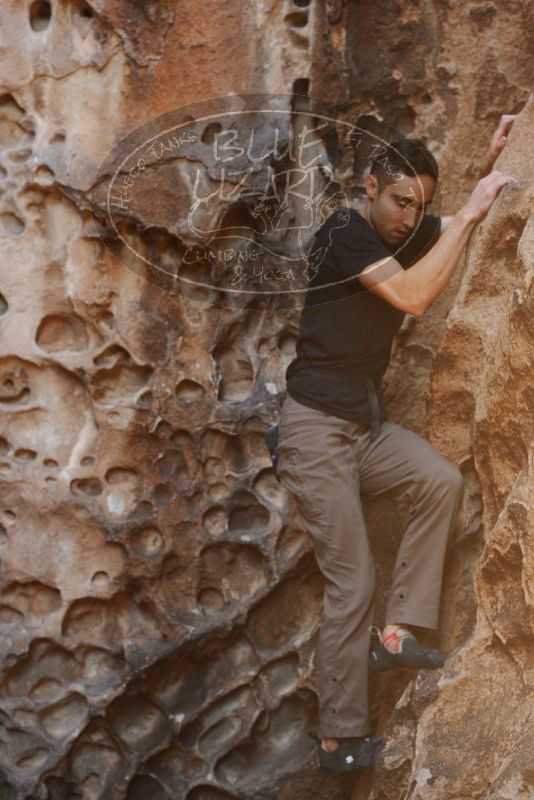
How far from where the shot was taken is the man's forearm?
3.03 m

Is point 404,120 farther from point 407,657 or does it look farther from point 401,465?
point 407,657

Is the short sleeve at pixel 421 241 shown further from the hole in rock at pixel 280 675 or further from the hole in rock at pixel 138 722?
the hole in rock at pixel 138 722

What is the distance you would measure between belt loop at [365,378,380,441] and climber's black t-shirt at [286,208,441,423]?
0.01m

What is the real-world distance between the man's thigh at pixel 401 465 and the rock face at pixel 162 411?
0.98ft

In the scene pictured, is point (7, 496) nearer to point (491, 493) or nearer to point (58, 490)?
point (58, 490)

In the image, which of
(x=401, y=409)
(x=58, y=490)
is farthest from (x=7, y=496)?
(x=401, y=409)

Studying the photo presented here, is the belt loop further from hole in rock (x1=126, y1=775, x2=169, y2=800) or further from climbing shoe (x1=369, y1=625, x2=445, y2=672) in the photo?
hole in rock (x1=126, y1=775, x2=169, y2=800)

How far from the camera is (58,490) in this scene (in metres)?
3.71

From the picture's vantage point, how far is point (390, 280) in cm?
307

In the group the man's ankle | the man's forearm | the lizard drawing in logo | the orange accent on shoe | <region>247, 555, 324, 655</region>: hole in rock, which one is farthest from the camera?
<region>247, 555, 324, 655</region>: hole in rock

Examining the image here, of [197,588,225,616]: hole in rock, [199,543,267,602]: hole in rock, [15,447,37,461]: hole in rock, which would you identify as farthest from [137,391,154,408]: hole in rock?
[197,588,225,616]: hole in rock

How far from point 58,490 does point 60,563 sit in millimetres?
230

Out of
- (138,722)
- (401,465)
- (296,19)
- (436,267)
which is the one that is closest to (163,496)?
(138,722)

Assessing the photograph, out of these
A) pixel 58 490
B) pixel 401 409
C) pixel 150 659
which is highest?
pixel 401 409
